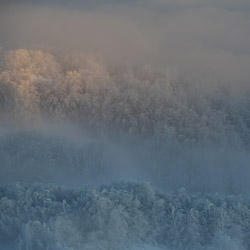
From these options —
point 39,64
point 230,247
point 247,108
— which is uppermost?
point 39,64

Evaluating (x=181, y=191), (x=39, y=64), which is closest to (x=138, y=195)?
(x=181, y=191)

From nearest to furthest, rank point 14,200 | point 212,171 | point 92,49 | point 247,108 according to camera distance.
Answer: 1. point 14,200
2. point 212,171
3. point 247,108
4. point 92,49

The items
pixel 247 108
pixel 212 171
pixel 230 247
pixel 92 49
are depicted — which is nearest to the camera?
pixel 230 247

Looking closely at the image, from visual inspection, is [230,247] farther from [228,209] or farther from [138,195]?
[138,195]

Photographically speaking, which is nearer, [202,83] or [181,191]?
[181,191]

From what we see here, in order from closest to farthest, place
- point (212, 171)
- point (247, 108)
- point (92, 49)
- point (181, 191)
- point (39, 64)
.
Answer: point (181, 191)
point (212, 171)
point (247, 108)
point (39, 64)
point (92, 49)

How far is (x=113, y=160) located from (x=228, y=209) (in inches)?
24.2

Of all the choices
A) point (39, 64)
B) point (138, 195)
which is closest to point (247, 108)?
point (138, 195)

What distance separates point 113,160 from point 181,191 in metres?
0.41

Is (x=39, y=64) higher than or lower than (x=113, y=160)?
higher

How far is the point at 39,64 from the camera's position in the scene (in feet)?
8.11

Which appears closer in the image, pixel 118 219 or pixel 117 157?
pixel 118 219

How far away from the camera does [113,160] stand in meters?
2.01

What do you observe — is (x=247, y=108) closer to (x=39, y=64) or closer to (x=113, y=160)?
(x=113, y=160)
